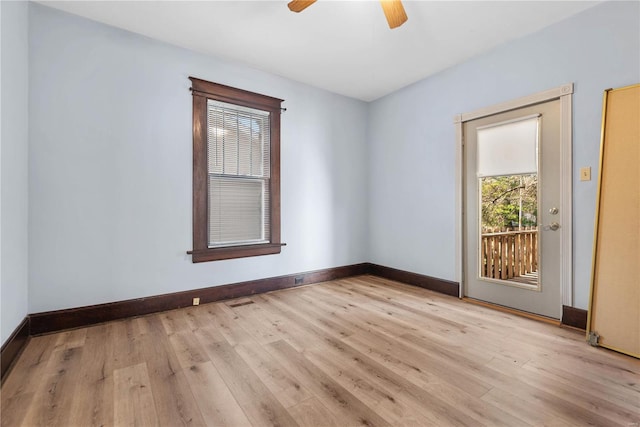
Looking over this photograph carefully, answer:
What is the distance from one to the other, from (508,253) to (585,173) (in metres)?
1.04

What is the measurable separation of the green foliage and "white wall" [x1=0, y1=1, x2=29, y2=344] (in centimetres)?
424

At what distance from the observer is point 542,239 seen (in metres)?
2.82

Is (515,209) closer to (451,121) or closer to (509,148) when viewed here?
(509,148)

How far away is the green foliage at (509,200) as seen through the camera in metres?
2.92

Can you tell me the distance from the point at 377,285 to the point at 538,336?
6.32 ft

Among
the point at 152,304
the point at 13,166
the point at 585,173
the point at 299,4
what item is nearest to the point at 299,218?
the point at 152,304

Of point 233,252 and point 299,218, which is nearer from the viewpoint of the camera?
point 233,252

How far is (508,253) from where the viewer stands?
10.3 feet

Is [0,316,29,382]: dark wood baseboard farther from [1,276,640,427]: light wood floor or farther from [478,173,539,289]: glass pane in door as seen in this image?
[478,173,539,289]: glass pane in door

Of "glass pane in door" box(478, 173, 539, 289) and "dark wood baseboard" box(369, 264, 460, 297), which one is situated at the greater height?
"glass pane in door" box(478, 173, 539, 289)

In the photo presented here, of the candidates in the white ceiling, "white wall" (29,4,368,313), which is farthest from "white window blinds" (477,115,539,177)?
"white wall" (29,4,368,313)

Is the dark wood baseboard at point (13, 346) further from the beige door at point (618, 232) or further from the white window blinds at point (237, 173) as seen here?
the beige door at point (618, 232)

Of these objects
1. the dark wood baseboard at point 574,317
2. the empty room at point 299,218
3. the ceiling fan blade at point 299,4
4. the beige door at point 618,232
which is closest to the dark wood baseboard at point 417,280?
the empty room at point 299,218

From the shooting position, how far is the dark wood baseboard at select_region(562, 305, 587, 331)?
2.50 meters
